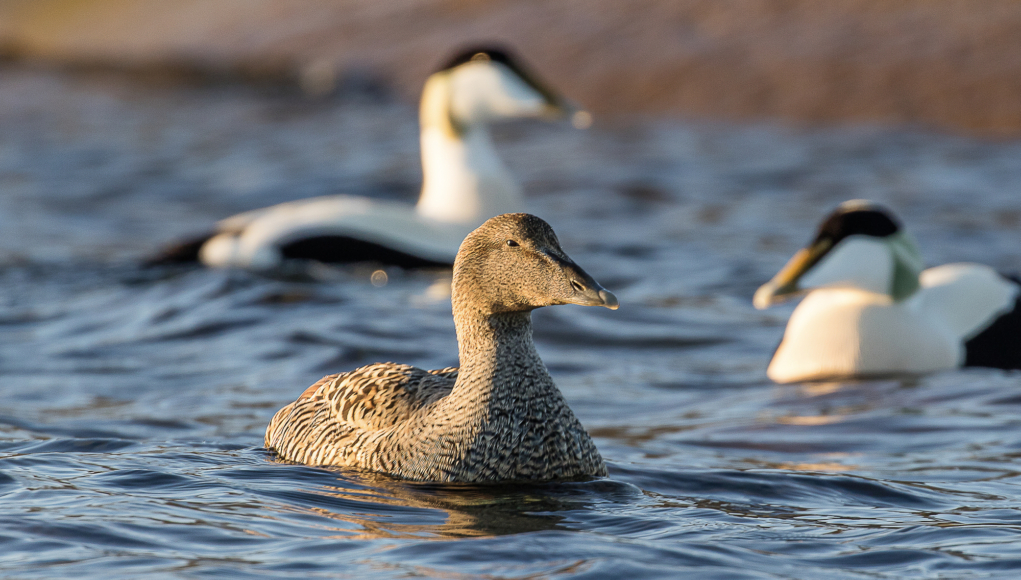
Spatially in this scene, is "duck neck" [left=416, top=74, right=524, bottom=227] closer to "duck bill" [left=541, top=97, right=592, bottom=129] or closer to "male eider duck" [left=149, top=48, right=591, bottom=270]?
"male eider duck" [left=149, top=48, right=591, bottom=270]

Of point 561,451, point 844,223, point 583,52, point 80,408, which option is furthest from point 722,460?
point 583,52

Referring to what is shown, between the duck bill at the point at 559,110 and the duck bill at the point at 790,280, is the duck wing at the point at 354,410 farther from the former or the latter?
the duck bill at the point at 559,110

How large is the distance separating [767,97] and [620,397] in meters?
7.76

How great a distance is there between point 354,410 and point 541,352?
291 cm

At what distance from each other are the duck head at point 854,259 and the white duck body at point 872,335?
0.11 metres

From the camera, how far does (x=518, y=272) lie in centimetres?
450

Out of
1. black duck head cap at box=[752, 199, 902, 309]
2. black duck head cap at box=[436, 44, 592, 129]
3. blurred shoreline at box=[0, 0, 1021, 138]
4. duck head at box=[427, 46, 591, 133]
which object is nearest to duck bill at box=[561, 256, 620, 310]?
black duck head cap at box=[752, 199, 902, 309]

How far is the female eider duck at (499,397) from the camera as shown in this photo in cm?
451

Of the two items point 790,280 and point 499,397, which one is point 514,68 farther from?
point 499,397

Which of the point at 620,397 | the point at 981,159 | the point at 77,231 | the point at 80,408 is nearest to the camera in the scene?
the point at 80,408

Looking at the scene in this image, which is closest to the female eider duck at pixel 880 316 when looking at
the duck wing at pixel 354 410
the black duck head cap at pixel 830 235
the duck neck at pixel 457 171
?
the black duck head cap at pixel 830 235

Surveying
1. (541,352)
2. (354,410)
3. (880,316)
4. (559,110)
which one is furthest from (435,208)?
(354,410)

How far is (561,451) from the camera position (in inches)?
179

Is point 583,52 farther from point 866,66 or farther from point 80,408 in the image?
point 80,408
